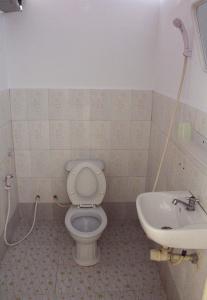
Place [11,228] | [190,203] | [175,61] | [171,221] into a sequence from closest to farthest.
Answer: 1. [190,203]
2. [171,221]
3. [175,61]
4. [11,228]

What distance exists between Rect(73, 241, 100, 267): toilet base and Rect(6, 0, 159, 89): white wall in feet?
4.48

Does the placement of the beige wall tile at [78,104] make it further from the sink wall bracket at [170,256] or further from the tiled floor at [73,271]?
the sink wall bracket at [170,256]

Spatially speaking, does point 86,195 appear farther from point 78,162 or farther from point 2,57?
point 2,57

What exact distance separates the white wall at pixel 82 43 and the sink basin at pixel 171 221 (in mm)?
1237

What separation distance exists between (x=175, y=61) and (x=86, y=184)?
4.06 feet

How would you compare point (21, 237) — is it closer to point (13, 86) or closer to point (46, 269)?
point (46, 269)

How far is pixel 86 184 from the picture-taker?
2314 millimetres

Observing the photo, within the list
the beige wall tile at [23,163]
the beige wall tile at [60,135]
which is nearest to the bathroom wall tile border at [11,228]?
the beige wall tile at [23,163]

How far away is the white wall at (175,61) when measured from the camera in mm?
1430

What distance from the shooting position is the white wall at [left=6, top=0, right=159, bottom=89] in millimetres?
2150

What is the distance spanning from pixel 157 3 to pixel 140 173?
1523mm

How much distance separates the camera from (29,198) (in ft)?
8.61

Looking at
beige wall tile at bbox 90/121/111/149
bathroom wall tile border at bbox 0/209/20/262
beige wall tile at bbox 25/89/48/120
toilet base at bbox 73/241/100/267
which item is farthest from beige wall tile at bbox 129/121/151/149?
bathroom wall tile border at bbox 0/209/20/262

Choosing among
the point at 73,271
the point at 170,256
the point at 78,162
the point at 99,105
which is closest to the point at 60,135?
the point at 78,162
